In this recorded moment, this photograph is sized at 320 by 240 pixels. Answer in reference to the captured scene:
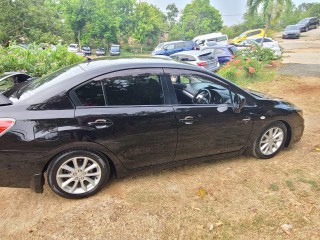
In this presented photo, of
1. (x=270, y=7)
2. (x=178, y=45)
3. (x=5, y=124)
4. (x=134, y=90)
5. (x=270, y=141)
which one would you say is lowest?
(x=270, y=141)

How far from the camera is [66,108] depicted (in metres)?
2.76

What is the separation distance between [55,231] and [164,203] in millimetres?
1141

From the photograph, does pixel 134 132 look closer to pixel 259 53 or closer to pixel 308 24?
pixel 259 53

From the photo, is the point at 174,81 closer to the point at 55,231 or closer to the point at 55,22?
the point at 55,231

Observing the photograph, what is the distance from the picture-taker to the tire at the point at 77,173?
9.23ft

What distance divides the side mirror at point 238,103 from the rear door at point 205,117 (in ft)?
0.15

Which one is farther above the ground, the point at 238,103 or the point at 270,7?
the point at 270,7

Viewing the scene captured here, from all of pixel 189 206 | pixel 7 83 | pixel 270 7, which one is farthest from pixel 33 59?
pixel 270 7

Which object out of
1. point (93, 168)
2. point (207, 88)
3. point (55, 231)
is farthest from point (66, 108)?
point (207, 88)

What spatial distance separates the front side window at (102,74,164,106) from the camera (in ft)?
9.70

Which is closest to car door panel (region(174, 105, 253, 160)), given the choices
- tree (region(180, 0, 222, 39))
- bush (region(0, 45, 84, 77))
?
bush (region(0, 45, 84, 77))

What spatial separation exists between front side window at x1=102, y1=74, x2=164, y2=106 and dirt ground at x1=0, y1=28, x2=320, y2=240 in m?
1.06

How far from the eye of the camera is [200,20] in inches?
1916

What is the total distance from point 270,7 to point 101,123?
16.5 metres
